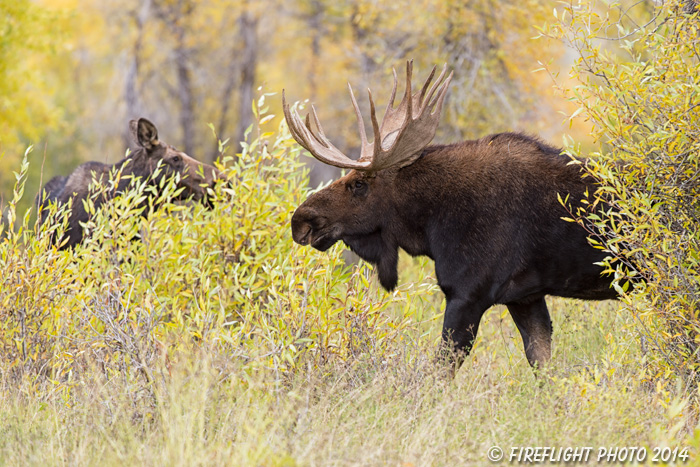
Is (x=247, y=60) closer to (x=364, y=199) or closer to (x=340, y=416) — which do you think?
(x=364, y=199)

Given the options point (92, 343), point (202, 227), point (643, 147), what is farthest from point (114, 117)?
point (643, 147)

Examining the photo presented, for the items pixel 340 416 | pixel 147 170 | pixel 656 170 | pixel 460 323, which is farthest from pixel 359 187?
pixel 147 170

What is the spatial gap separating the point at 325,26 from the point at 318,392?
16.6 m

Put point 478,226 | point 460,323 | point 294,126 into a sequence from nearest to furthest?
point 460,323, point 478,226, point 294,126

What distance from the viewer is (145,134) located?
8188 millimetres

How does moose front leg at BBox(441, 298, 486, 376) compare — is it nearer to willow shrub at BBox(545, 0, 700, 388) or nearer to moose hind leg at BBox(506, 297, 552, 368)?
moose hind leg at BBox(506, 297, 552, 368)

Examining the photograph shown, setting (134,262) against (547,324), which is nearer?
(547,324)

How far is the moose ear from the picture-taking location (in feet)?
26.7

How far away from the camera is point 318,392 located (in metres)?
5.19

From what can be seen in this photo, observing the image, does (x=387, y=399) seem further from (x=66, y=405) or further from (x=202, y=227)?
(x=202, y=227)

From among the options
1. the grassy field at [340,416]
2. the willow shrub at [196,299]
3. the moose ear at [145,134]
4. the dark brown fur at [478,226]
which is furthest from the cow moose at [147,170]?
the grassy field at [340,416]

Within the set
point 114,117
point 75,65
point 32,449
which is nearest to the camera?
point 32,449

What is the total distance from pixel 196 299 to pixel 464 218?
214 centimetres

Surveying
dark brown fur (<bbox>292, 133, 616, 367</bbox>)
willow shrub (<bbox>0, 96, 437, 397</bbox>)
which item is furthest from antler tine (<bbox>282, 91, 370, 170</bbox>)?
willow shrub (<bbox>0, 96, 437, 397</bbox>)
